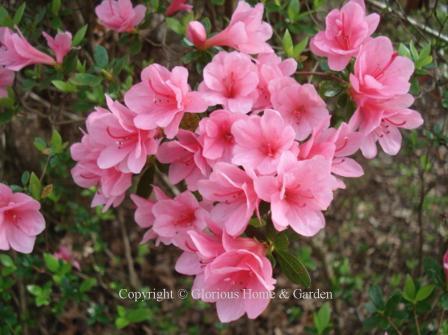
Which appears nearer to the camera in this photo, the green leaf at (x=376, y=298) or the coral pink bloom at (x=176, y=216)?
the coral pink bloom at (x=176, y=216)

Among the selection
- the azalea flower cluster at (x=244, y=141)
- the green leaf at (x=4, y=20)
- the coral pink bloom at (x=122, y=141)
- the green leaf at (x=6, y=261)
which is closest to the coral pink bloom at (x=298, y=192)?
the azalea flower cluster at (x=244, y=141)

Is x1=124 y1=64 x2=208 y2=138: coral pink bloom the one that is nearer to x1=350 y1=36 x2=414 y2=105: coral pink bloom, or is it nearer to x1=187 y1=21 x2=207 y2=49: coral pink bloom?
x1=187 y1=21 x2=207 y2=49: coral pink bloom

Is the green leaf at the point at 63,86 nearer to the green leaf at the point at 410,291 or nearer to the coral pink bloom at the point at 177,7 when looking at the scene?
the coral pink bloom at the point at 177,7

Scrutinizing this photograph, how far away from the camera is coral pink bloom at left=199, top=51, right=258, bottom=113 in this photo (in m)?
1.29

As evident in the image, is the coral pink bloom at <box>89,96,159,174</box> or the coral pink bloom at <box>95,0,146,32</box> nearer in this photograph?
the coral pink bloom at <box>89,96,159,174</box>

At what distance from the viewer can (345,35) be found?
138 cm

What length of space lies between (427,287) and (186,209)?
830mm

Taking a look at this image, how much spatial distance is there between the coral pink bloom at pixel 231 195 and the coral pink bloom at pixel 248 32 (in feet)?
1.20

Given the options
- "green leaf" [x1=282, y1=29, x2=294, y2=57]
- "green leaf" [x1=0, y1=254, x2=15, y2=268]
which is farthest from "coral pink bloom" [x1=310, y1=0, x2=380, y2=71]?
"green leaf" [x1=0, y1=254, x2=15, y2=268]

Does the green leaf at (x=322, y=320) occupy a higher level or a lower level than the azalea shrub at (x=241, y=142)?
lower

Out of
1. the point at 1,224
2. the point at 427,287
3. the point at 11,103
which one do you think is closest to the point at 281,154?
the point at 1,224

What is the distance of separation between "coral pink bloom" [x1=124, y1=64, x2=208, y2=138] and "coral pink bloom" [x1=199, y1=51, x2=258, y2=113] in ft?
0.14

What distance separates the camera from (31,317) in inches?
102

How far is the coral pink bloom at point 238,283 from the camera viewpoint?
1.19m
